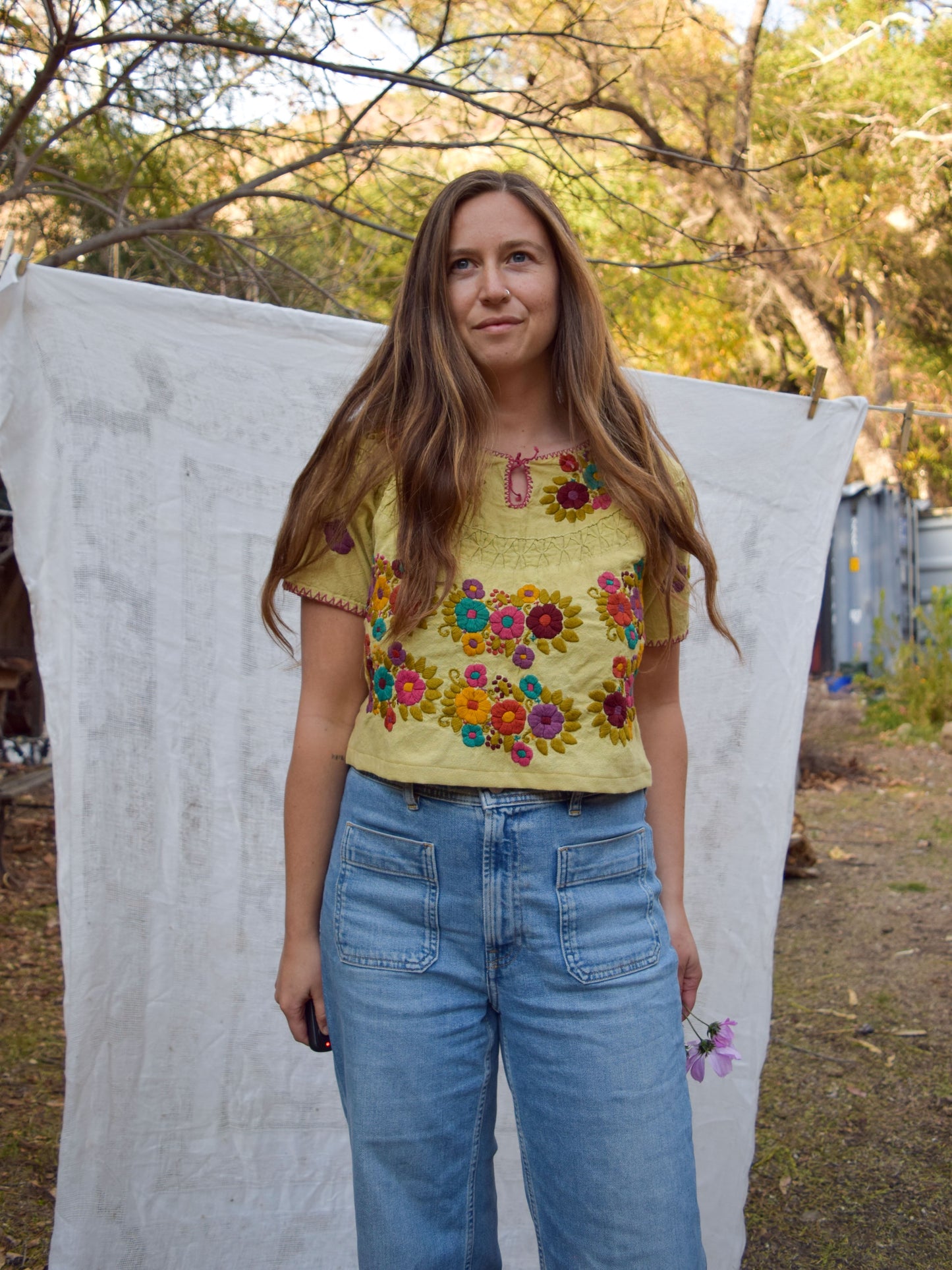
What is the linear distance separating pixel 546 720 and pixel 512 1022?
15.3 inches

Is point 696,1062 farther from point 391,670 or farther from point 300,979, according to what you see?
point 391,670

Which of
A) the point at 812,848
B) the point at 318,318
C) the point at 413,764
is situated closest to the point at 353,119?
the point at 318,318

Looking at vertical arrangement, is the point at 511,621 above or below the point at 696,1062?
above

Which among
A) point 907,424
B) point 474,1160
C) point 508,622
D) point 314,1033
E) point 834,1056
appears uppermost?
point 907,424

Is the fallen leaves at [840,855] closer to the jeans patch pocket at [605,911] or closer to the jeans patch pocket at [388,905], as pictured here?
the jeans patch pocket at [605,911]

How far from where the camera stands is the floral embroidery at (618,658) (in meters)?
1.49

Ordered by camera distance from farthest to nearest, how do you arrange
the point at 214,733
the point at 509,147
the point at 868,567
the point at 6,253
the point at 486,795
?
the point at 868,567, the point at 509,147, the point at 214,733, the point at 6,253, the point at 486,795

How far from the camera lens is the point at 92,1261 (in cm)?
221

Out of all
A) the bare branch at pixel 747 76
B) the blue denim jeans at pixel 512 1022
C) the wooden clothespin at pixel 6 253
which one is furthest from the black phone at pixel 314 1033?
the bare branch at pixel 747 76

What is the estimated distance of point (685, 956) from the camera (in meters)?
1.68

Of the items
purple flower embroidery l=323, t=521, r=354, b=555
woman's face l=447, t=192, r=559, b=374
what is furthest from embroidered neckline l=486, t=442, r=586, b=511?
purple flower embroidery l=323, t=521, r=354, b=555

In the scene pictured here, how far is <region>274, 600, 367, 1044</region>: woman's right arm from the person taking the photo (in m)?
1.57

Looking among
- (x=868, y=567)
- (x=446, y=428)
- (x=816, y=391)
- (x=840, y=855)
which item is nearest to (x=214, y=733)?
(x=446, y=428)

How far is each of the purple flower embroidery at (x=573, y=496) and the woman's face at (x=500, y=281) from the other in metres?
0.20
